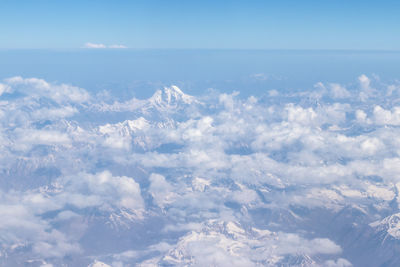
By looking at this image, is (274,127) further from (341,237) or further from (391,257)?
(391,257)

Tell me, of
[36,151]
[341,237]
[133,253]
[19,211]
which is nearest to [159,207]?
[133,253]

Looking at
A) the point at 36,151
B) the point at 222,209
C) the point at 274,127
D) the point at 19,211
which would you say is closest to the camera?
the point at 19,211

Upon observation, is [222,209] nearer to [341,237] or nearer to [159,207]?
[159,207]

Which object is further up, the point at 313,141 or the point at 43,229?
the point at 313,141

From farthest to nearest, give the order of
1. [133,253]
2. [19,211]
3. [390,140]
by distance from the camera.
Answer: [390,140] → [19,211] → [133,253]

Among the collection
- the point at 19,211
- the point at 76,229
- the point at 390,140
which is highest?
the point at 390,140

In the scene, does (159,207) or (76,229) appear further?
(159,207)

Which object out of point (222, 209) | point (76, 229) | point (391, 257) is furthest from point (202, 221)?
point (391, 257)
